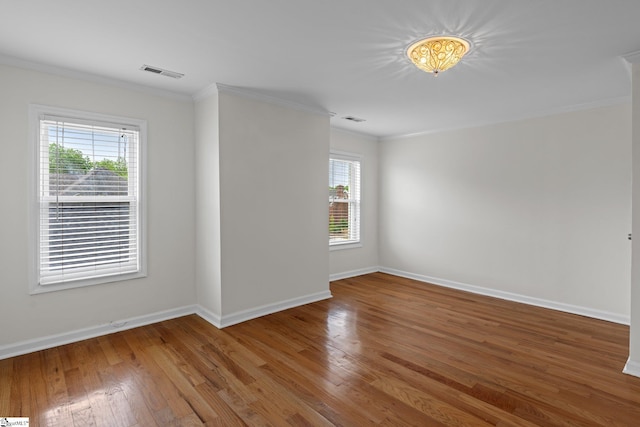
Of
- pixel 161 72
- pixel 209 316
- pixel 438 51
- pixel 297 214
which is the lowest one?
pixel 209 316

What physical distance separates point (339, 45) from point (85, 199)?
109 inches

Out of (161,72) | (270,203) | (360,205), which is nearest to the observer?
(161,72)

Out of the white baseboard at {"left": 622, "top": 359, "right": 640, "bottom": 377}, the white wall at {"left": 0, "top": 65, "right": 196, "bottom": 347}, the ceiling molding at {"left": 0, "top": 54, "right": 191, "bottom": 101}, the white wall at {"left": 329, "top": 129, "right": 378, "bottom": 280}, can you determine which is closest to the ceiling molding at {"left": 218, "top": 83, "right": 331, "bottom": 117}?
the ceiling molding at {"left": 0, "top": 54, "right": 191, "bottom": 101}

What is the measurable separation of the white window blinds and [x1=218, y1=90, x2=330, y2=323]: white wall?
0.98m

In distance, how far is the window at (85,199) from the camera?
9.91 feet

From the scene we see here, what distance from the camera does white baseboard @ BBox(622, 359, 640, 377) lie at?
2.61 metres

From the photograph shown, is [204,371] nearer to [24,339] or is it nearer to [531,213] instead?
[24,339]

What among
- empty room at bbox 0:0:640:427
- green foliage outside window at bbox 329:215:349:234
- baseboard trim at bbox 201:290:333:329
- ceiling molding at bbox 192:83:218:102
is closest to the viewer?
empty room at bbox 0:0:640:427

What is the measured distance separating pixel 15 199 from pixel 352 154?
444 centimetres

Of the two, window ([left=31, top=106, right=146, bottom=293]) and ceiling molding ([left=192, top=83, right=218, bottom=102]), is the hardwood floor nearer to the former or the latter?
window ([left=31, top=106, right=146, bottom=293])

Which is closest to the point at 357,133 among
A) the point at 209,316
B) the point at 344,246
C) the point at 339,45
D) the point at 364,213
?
the point at 364,213

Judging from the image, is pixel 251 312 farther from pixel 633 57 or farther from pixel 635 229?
pixel 633 57

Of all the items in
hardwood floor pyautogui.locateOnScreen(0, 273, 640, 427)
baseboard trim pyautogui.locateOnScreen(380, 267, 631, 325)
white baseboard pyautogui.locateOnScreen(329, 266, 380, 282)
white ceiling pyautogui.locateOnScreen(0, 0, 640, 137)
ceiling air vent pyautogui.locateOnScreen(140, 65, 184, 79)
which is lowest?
hardwood floor pyautogui.locateOnScreen(0, 273, 640, 427)

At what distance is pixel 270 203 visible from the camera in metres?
3.98
